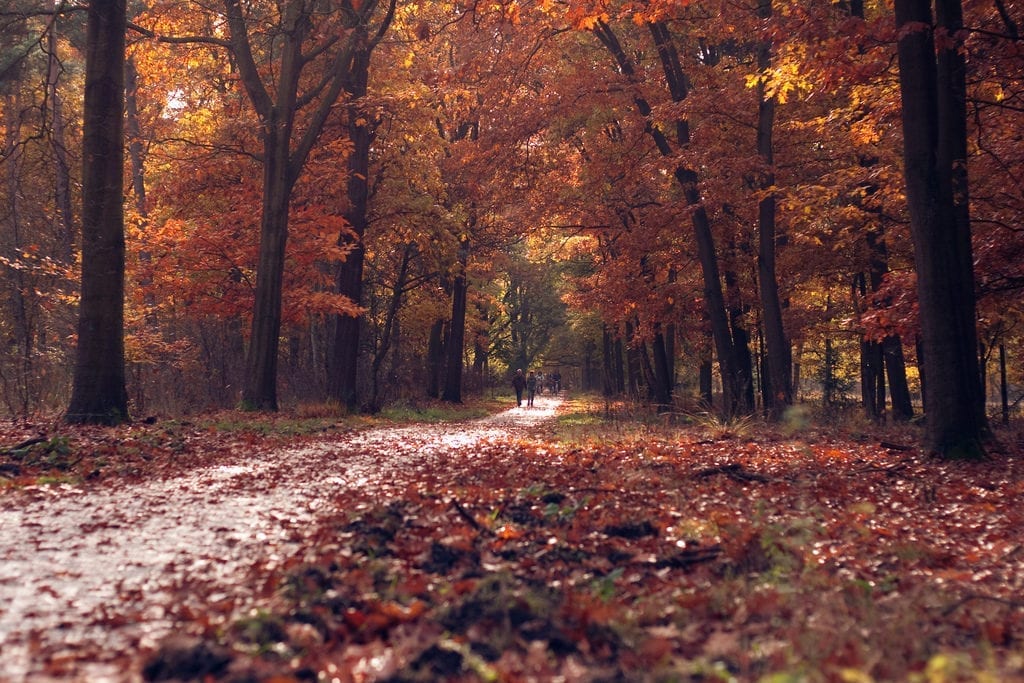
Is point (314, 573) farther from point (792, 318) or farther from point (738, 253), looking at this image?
point (792, 318)

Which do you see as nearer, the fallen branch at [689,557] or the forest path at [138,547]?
the forest path at [138,547]

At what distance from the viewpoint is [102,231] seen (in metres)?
11.0

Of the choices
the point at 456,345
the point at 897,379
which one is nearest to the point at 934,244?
the point at 897,379

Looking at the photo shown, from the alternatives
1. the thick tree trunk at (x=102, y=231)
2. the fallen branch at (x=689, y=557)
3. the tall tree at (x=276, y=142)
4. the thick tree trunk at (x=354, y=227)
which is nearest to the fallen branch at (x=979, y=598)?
the fallen branch at (x=689, y=557)

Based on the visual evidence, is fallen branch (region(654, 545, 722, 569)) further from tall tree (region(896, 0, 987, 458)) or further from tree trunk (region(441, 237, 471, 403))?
tree trunk (region(441, 237, 471, 403))

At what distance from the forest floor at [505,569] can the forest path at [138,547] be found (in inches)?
0.9

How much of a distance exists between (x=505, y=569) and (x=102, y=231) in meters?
9.28

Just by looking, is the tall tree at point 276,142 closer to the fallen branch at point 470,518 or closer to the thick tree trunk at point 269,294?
the thick tree trunk at point 269,294

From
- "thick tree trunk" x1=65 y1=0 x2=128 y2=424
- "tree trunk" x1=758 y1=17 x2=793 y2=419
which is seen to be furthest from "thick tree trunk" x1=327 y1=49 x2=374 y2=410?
"tree trunk" x1=758 y1=17 x2=793 y2=419

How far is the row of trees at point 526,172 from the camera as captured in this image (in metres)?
10.6

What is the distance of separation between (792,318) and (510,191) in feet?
33.7

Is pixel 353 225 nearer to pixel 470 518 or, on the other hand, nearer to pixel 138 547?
pixel 470 518

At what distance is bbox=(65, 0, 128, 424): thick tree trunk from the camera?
10.7 meters

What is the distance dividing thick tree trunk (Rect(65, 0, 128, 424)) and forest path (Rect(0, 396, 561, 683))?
3.30 m
